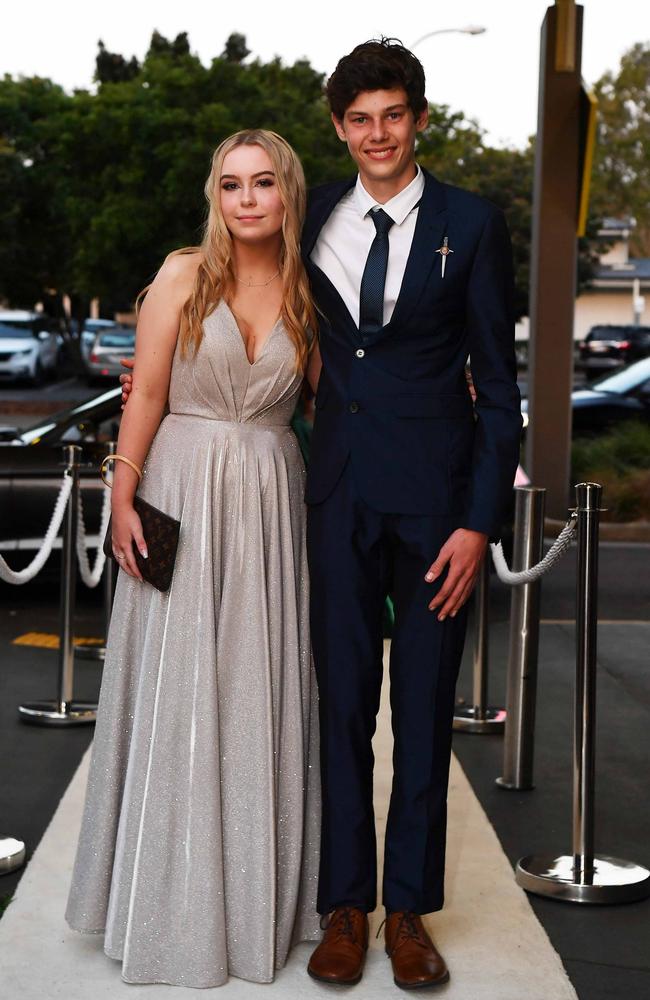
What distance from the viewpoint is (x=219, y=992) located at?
355cm

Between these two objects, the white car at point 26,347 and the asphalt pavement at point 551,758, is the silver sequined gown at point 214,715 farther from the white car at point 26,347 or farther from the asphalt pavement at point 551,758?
the white car at point 26,347

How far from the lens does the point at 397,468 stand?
11.7 ft

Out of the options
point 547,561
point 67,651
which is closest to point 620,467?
point 67,651

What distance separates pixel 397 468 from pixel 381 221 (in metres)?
0.61

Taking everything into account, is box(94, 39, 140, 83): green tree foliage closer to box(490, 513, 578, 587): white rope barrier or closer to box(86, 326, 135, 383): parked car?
box(86, 326, 135, 383): parked car

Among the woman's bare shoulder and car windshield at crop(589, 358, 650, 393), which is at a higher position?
car windshield at crop(589, 358, 650, 393)

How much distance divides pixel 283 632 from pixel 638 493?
1087 centimetres

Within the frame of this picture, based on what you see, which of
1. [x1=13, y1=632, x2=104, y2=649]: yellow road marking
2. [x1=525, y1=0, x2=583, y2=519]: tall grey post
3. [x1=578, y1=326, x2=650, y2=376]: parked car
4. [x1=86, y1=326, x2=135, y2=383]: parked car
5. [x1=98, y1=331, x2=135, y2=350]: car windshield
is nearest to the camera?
[x1=13, y1=632, x2=104, y2=649]: yellow road marking

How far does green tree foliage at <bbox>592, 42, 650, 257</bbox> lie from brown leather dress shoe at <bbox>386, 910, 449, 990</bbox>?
5798 cm

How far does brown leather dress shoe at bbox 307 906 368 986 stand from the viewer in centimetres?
360

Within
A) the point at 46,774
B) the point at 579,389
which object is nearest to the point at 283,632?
the point at 46,774

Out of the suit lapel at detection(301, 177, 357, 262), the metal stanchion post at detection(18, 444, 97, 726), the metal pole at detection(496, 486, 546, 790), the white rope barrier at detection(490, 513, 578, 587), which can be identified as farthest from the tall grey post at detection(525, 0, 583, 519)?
the suit lapel at detection(301, 177, 357, 262)

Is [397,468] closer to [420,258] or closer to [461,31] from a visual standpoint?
[420,258]

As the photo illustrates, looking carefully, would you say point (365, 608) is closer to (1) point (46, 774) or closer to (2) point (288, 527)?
(2) point (288, 527)
